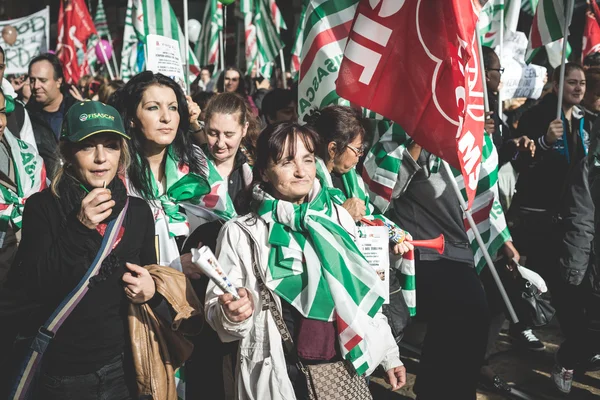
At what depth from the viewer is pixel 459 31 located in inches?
123

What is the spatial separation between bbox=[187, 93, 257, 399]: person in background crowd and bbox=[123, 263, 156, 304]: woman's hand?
20.0 inches

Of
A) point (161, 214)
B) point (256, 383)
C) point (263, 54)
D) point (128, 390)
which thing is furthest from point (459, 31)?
point (263, 54)

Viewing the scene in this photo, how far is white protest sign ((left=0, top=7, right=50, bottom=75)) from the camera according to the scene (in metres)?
8.48

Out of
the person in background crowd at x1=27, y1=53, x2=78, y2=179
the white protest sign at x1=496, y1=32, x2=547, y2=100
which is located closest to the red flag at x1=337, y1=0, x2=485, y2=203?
the person in background crowd at x1=27, y1=53, x2=78, y2=179

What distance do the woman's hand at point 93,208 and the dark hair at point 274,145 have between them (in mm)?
604

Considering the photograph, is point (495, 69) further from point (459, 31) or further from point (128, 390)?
point (128, 390)

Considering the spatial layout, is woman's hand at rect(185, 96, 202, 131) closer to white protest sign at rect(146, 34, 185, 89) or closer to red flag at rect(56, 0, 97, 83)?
white protest sign at rect(146, 34, 185, 89)

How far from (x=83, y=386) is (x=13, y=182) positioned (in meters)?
1.73

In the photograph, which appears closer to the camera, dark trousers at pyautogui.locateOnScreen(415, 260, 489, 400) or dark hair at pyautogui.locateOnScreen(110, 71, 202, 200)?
dark hair at pyautogui.locateOnScreen(110, 71, 202, 200)

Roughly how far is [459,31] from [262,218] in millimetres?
1478

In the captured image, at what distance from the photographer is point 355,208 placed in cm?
312

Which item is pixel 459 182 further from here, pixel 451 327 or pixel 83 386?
pixel 83 386

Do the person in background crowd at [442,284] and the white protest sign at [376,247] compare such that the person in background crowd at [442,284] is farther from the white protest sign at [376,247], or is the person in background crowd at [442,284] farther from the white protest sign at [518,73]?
the white protest sign at [518,73]

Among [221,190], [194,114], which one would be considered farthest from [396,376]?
[194,114]
